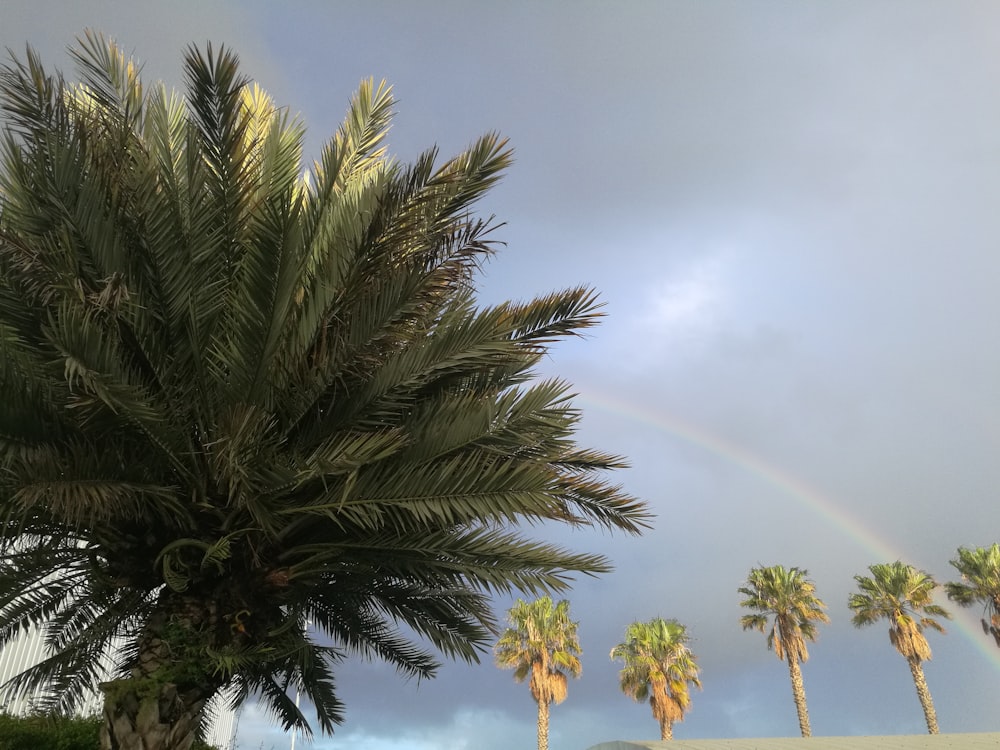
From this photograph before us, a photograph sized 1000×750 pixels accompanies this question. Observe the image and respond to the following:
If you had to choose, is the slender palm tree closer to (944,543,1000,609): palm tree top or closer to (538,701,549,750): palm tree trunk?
(944,543,1000,609): palm tree top

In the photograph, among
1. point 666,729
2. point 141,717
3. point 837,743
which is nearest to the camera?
point 141,717

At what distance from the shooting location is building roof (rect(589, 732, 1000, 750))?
16266 millimetres

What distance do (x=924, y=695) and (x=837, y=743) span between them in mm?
20681

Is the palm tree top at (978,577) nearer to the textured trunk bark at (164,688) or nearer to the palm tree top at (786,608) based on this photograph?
the palm tree top at (786,608)

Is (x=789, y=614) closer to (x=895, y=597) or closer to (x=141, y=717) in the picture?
(x=895, y=597)

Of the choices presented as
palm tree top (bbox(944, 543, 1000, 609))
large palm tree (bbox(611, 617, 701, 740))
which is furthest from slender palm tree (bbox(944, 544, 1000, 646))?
large palm tree (bbox(611, 617, 701, 740))

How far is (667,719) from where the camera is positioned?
3234 centimetres

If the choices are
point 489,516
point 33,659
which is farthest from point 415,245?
point 33,659

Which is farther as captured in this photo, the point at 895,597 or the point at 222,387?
the point at 895,597

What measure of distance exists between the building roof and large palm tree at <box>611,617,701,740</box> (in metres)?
14.8

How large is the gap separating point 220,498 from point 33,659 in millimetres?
16473

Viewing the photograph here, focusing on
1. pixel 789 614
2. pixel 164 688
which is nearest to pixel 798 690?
pixel 789 614

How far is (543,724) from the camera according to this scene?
3275 cm

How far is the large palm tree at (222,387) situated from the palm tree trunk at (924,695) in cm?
3612
